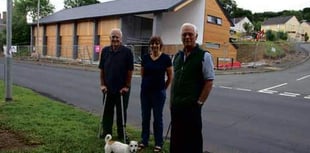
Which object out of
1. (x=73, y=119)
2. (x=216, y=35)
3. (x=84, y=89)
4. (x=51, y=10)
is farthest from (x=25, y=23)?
(x=73, y=119)

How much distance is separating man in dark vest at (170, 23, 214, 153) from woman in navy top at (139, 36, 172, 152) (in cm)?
124

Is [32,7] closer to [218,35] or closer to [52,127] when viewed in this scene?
[218,35]

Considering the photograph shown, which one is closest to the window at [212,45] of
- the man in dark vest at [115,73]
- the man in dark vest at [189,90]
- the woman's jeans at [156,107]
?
the man in dark vest at [115,73]

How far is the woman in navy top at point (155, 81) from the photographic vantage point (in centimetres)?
647

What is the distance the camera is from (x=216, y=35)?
39281 millimetres

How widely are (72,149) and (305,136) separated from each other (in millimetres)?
5256

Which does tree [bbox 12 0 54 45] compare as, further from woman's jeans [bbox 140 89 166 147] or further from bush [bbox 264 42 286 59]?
woman's jeans [bbox 140 89 166 147]

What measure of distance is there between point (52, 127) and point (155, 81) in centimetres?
249

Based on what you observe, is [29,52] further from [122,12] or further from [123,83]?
[123,83]

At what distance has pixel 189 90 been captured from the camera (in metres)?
4.97

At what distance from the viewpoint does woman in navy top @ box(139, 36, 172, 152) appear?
6469 mm

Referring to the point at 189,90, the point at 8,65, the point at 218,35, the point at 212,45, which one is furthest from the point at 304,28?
the point at 189,90

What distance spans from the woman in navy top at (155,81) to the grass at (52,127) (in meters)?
0.43

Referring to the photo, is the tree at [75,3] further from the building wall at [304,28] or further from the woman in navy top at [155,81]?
the woman in navy top at [155,81]
